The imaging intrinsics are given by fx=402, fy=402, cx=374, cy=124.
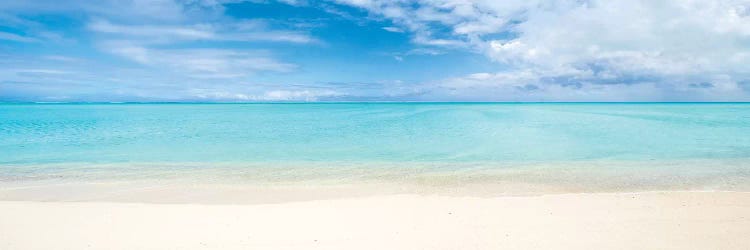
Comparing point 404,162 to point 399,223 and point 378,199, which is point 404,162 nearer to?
point 378,199

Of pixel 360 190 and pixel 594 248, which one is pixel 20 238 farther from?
pixel 594 248

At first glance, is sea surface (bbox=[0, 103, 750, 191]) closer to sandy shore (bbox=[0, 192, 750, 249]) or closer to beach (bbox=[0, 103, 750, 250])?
beach (bbox=[0, 103, 750, 250])

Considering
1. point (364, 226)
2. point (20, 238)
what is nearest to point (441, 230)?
point (364, 226)

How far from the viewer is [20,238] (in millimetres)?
6477

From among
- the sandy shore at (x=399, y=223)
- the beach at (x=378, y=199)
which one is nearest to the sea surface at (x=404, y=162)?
the beach at (x=378, y=199)

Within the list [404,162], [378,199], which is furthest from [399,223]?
[404,162]

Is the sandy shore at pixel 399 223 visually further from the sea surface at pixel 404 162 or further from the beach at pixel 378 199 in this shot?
the sea surface at pixel 404 162

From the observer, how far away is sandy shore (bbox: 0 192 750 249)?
612 cm

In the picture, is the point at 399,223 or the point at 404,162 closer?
the point at 399,223

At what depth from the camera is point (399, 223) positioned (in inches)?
279

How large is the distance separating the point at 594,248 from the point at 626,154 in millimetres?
13811

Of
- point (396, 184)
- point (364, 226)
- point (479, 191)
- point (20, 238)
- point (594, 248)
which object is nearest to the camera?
point (594, 248)

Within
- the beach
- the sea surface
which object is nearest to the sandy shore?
the beach

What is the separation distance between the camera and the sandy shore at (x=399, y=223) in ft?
20.1
